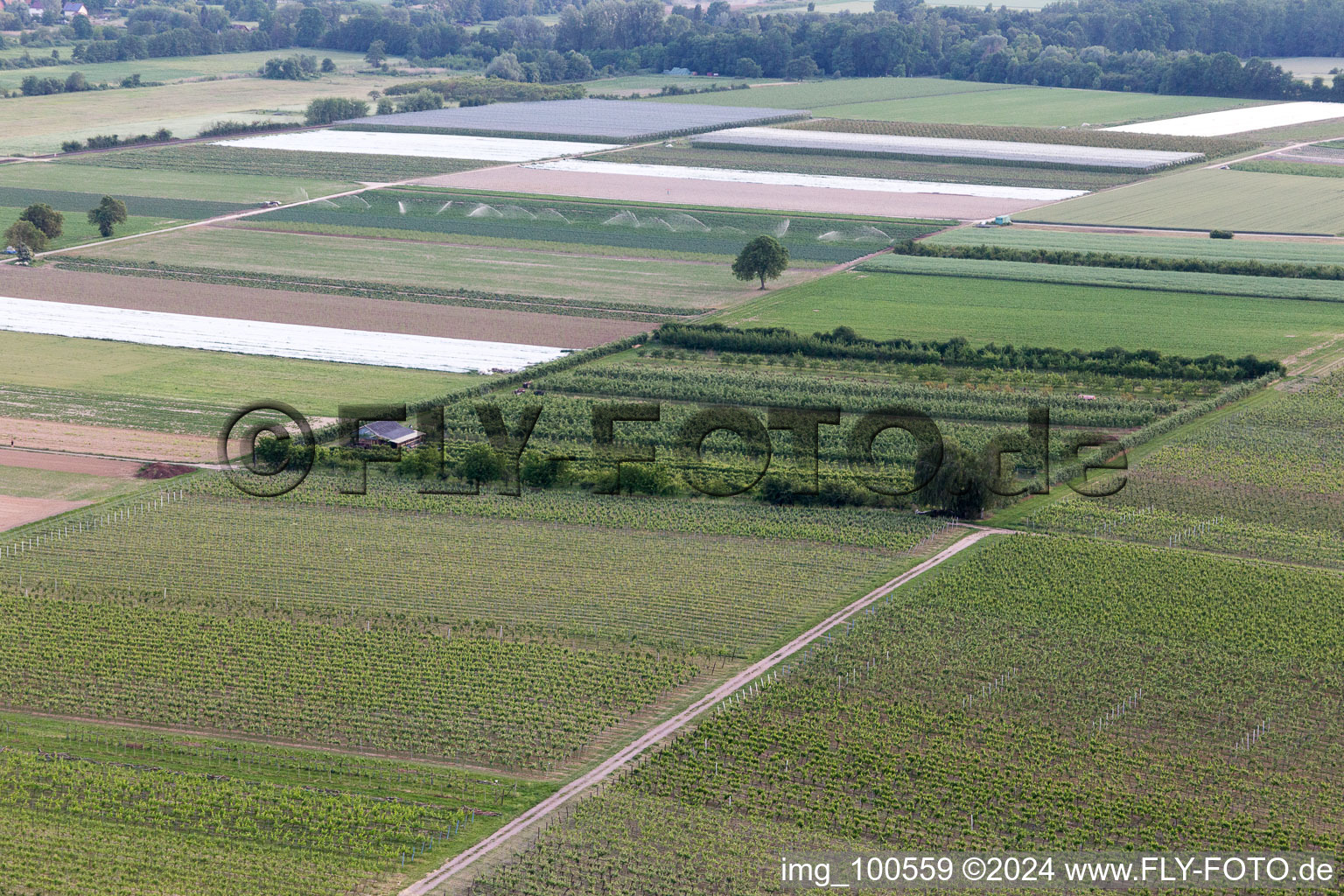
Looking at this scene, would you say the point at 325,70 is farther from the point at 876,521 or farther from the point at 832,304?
the point at 876,521

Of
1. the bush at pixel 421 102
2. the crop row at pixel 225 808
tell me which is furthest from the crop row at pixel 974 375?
the bush at pixel 421 102

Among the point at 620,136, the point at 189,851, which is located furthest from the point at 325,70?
the point at 189,851

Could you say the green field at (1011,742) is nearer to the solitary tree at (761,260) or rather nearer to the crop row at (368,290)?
the crop row at (368,290)

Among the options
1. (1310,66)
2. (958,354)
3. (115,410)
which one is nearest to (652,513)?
(958,354)

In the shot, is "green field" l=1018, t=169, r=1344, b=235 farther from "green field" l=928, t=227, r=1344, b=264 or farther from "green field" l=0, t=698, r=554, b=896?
"green field" l=0, t=698, r=554, b=896

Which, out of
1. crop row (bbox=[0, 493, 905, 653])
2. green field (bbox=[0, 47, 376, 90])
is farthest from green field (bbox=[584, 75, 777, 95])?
crop row (bbox=[0, 493, 905, 653])

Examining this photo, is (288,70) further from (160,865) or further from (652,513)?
(160,865)
